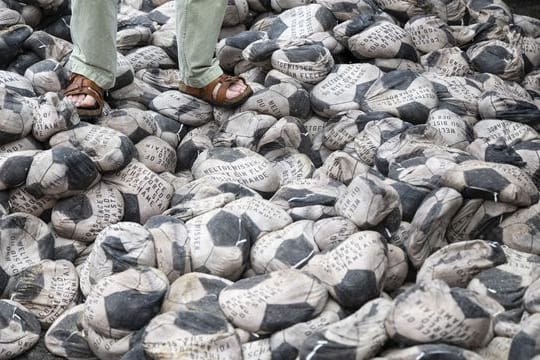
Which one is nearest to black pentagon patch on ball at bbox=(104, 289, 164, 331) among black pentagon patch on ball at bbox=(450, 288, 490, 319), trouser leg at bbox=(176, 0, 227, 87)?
black pentagon patch on ball at bbox=(450, 288, 490, 319)

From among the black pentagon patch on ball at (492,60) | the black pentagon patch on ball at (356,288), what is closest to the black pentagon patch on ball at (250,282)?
the black pentagon patch on ball at (356,288)

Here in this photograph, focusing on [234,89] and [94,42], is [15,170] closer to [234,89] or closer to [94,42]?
[94,42]

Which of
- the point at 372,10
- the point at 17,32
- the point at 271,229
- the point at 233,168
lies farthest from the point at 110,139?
the point at 372,10

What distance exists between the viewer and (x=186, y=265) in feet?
9.43

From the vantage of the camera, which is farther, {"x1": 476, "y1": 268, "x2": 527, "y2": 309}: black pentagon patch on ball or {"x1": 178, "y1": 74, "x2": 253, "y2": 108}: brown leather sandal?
→ {"x1": 178, "y1": 74, "x2": 253, "y2": 108}: brown leather sandal

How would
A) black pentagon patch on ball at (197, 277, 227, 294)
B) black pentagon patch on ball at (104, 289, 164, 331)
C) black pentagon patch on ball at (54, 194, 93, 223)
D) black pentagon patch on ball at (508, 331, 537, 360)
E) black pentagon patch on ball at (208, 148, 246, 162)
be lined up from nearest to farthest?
black pentagon patch on ball at (508, 331, 537, 360)
black pentagon patch on ball at (104, 289, 164, 331)
black pentagon patch on ball at (197, 277, 227, 294)
black pentagon patch on ball at (54, 194, 93, 223)
black pentagon patch on ball at (208, 148, 246, 162)

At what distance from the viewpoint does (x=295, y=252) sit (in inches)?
113

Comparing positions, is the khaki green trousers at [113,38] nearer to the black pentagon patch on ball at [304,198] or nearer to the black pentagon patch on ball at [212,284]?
the black pentagon patch on ball at [304,198]

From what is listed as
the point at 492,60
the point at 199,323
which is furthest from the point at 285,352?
the point at 492,60

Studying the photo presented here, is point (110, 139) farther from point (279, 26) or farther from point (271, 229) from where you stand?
point (279, 26)

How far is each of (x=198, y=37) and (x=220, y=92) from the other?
0.23 metres

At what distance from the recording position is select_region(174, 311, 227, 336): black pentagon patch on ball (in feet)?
8.16

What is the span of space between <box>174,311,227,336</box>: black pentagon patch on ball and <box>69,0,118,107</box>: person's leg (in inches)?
50.4

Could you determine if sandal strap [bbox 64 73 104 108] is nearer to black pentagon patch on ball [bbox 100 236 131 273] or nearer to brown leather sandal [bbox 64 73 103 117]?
brown leather sandal [bbox 64 73 103 117]
